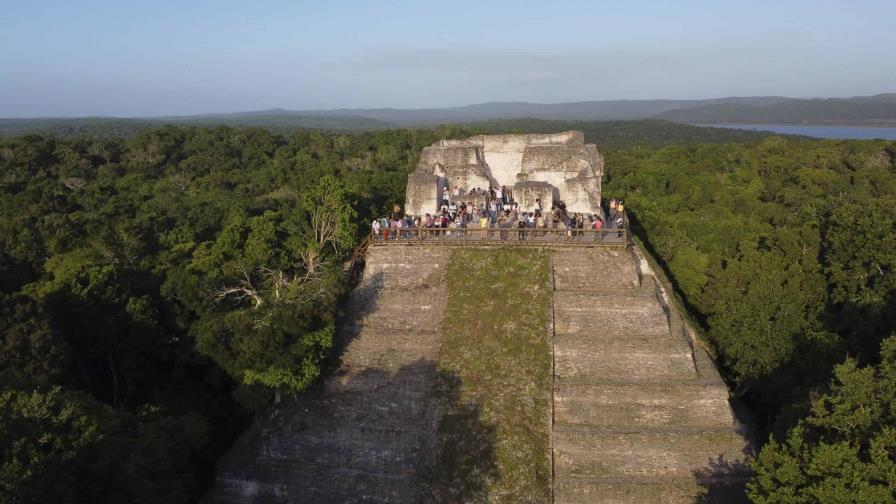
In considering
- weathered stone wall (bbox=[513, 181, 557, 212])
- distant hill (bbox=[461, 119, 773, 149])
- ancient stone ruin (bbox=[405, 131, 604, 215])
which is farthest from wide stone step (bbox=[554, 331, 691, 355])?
distant hill (bbox=[461, 119, 773, 149])

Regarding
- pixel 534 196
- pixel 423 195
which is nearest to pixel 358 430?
pixel 423 195

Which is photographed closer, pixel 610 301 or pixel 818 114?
pixel 610 301

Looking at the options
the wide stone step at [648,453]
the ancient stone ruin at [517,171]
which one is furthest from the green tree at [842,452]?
the ancient stone ruin at [517,171]

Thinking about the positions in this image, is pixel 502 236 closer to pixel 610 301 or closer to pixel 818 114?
pixel 610 301

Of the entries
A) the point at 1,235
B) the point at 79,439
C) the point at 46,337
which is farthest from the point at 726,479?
the point at 1,235

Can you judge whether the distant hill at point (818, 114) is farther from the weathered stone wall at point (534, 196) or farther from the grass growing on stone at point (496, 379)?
the grass growing on stone at point (496, 379)

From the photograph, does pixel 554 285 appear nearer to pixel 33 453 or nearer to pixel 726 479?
pixel 726 479
